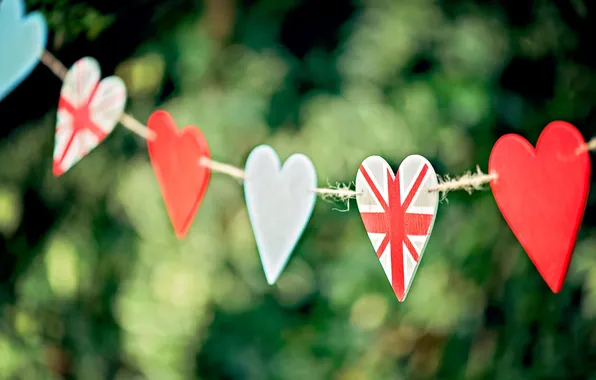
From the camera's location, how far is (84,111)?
0.88 meters

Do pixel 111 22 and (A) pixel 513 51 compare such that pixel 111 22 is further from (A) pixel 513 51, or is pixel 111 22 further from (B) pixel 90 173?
(A) pixel 513 51

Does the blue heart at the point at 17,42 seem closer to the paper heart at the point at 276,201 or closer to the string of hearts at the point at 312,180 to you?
the string of hearts at the point at 312,180

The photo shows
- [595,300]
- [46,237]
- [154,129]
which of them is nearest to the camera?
[595,300]

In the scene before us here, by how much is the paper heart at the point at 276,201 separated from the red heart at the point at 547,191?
0.23 meters

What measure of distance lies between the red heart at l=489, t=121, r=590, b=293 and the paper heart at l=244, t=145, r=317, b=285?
0.23 m

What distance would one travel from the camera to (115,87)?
0.86 meters

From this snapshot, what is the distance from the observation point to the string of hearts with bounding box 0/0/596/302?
60 cm

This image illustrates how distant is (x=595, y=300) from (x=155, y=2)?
705 millimetres

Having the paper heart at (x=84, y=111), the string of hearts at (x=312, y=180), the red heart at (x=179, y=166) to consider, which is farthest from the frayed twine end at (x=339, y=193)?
the paper heart at (x=84, y=111)

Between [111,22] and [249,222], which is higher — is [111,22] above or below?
above

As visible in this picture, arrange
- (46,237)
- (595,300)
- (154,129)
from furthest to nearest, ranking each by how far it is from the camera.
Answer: (46,237)
(154,129)
(595,300)

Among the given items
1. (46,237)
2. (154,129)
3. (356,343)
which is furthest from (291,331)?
(46,237)

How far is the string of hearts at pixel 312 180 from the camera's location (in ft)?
1.98

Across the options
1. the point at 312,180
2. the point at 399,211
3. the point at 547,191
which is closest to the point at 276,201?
the point at 312,180
